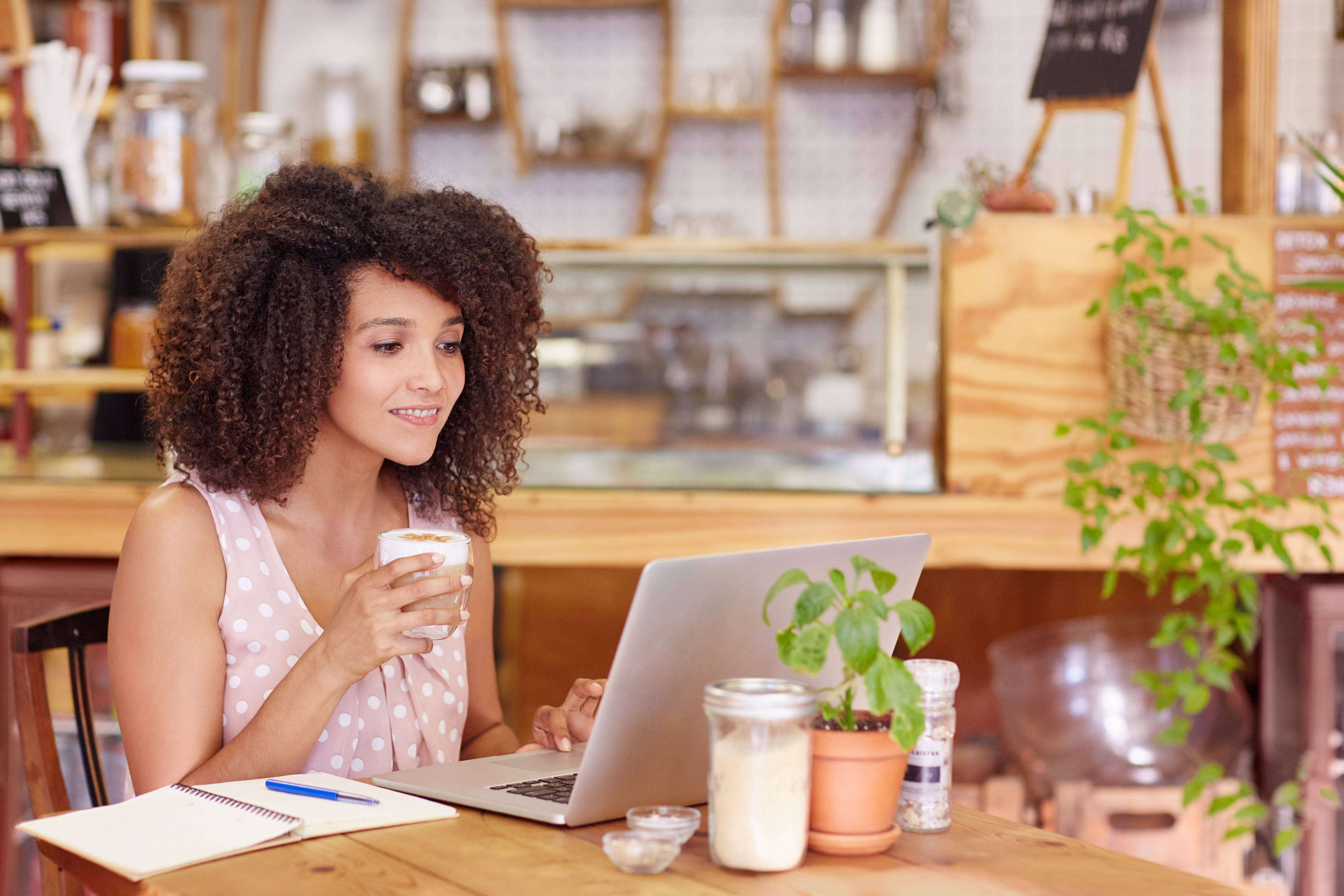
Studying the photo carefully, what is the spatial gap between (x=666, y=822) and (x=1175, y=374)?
1.40m

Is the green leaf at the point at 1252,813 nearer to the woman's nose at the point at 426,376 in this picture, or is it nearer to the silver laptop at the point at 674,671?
the silver laptop at the point at 674,671

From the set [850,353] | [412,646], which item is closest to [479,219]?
[412,646]

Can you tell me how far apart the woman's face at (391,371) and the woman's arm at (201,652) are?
196 millimetres

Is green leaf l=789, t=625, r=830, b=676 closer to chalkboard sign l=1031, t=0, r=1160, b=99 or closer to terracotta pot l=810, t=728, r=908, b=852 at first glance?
terracotta pot l=810, t=728, r=908, b=852

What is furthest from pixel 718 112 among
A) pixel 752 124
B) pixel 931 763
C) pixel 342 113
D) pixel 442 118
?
pixel 931 763

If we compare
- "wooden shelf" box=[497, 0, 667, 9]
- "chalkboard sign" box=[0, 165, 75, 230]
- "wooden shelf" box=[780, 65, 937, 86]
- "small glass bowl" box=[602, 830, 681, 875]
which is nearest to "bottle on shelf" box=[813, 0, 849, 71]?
"wooden shelf" box=[780, 65, 937, 86]

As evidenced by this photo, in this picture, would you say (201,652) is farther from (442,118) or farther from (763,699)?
(442,118)

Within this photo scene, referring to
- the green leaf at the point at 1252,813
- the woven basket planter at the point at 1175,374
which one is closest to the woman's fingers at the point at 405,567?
the woven basket planter at the point at 1175,374

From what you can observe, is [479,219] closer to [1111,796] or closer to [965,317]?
[965,317]

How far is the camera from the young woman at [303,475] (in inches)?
49.8

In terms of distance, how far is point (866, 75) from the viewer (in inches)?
169

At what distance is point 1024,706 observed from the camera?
2502 mm

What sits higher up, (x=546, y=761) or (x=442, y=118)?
(x=442, y=118)

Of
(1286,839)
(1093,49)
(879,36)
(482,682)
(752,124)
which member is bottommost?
(1286,839)
